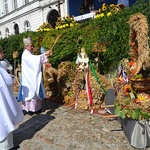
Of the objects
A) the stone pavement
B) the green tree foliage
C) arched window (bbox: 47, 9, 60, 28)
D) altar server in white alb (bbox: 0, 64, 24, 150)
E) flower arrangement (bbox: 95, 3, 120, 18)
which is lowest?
the stone pavement

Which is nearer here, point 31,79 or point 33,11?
point 31,79

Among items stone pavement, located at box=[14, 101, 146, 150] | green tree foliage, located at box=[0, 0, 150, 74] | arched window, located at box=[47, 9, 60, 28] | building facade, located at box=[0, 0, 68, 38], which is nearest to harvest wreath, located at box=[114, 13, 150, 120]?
stone pavement, located at box=[14, 101, 146, 150]

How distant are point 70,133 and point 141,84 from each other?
1.62m

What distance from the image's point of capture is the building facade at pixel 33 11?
1930cm

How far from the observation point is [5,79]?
397 cm

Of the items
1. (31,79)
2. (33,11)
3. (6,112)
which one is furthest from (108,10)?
(33,11)

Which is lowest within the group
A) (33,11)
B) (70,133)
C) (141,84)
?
(70,133)

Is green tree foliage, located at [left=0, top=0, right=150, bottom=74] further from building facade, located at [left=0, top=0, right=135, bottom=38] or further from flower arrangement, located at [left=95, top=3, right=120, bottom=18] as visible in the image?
building facade, located at [left=0, top=0, right=135, bottom=38]

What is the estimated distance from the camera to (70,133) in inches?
178

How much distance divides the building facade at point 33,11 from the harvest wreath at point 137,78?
13703 millimetres

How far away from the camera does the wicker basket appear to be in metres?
3.79

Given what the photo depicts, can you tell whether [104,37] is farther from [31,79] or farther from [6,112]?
[6,112]

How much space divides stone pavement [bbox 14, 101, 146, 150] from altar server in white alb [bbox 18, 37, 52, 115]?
348 millimetres

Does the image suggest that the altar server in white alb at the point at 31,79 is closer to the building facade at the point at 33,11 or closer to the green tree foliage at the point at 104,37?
the green tree foliage at the point at 104,37
